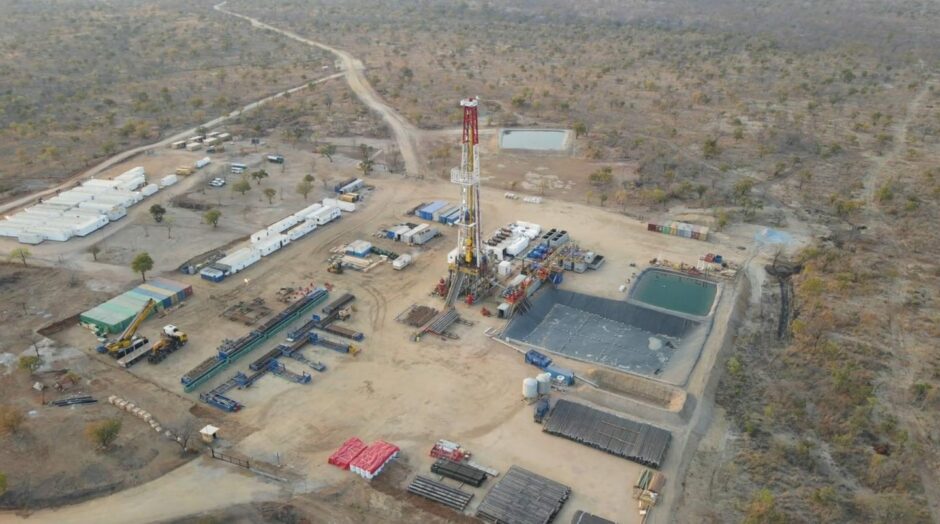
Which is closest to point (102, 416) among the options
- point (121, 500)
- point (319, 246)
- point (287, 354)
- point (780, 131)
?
point (121, 500)

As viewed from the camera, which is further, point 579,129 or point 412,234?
point 579,129

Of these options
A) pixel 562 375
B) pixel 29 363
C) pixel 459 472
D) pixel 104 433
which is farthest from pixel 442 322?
pixel 29 363

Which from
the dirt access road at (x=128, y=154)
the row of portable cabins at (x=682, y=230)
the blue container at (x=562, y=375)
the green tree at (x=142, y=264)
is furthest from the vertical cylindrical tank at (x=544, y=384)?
the dirt access road at (x=128, y=154)

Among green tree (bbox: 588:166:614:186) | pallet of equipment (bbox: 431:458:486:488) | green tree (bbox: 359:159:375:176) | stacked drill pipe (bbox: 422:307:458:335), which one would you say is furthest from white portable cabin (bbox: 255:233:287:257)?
green tree (bbox: 588:166:614:186)

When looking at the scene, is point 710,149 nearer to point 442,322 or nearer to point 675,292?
point 675,292

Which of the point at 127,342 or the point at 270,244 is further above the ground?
the point at 270,244

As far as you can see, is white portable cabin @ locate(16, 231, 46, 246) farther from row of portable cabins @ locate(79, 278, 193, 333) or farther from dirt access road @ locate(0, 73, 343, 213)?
row of portable cabins @ locate(79, 278, 193, 333)
